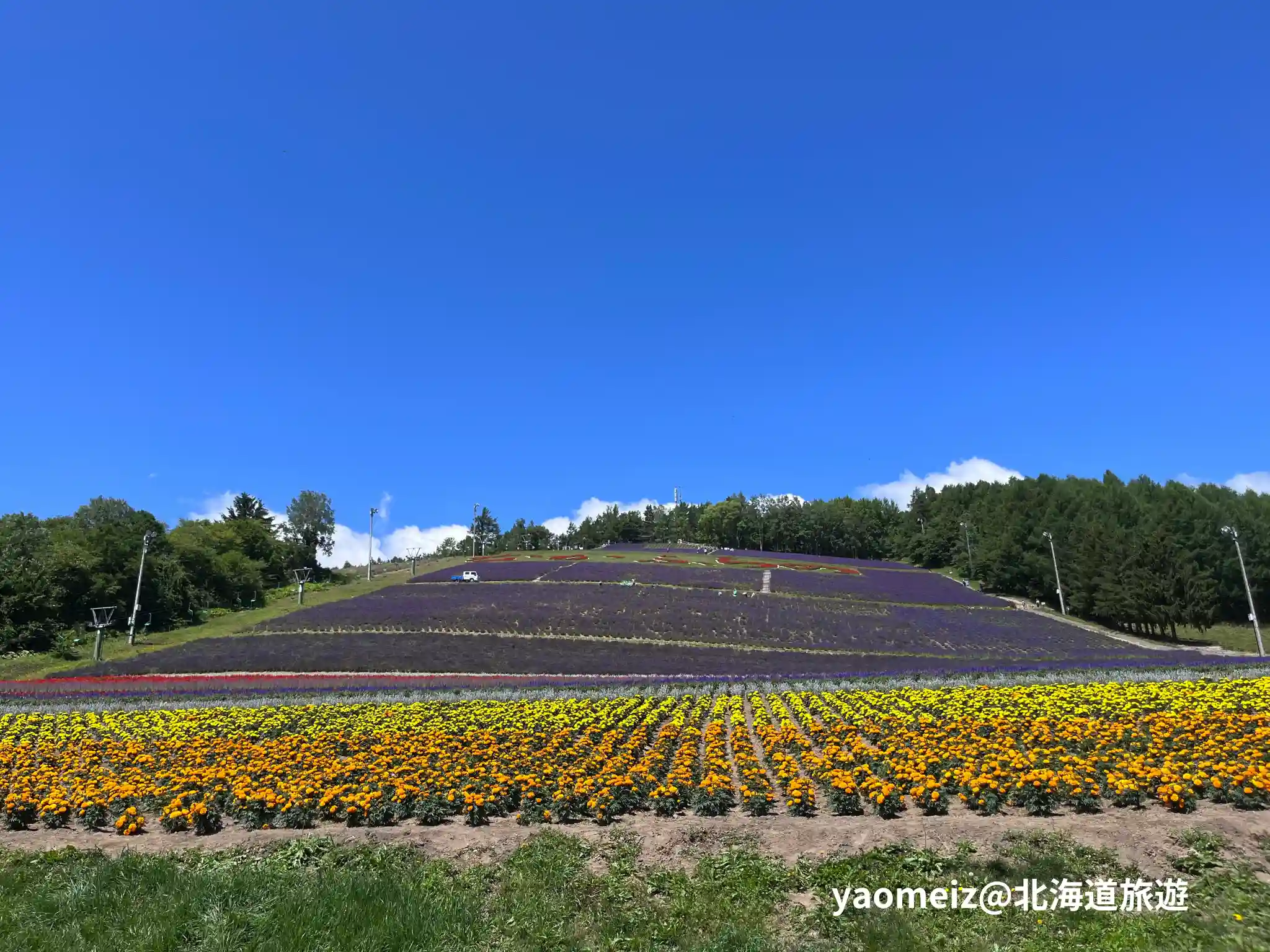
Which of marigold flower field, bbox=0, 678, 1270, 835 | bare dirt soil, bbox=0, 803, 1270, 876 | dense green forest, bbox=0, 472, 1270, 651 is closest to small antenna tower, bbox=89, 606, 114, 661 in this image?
dense green forest, bbox=0, 472, 1270, 651

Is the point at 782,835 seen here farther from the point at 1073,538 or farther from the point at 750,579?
the point at 1073,538

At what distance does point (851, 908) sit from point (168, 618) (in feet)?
225

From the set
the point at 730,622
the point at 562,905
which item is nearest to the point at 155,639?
the point at 730,622

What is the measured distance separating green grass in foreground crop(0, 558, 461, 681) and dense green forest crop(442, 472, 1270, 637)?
69710mm

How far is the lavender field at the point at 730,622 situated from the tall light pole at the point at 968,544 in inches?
1476

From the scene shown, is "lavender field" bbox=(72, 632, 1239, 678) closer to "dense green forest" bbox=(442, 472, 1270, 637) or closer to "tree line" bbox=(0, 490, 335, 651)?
"tree line" bbox=(0, 490, 335, 651)

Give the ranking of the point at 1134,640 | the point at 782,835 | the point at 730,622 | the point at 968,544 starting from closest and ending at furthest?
1. the point at 782,835
2. the point at 730,622
3. the point at 1134,640
4. the point at 968,544

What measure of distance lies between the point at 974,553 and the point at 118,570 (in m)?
105

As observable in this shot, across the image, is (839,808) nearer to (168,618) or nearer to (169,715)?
(169,715)

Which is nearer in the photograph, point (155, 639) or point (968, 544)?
point (155, 639)

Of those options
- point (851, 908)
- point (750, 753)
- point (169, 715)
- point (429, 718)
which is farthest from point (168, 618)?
point (851, 908)

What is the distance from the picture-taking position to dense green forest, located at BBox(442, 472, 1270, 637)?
182 feet

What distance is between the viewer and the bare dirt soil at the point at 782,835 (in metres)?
8.55

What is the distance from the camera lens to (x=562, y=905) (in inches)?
292
